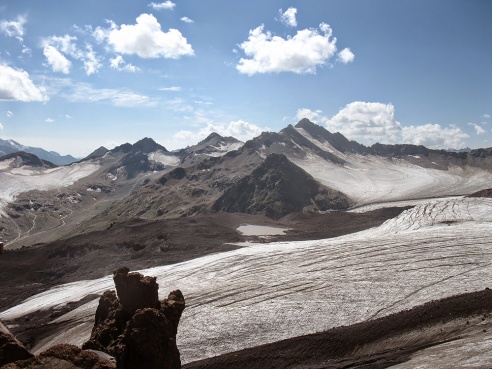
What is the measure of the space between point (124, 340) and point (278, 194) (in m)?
124

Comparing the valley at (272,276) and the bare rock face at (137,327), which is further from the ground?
the bare rock face at (137,327)

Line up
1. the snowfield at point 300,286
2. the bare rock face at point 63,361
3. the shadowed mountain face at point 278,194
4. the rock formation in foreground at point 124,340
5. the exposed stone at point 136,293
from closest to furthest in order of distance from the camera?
the bare rock face at point 63,361
the rock formation in foreground at point 124,340
the exposed stone at point 136,293
the snowfield at point 300,286
the shadowed mountain face at point 278,194

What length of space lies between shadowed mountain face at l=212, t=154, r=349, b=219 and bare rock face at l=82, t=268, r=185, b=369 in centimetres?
10787

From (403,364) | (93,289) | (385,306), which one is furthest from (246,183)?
(403,364)

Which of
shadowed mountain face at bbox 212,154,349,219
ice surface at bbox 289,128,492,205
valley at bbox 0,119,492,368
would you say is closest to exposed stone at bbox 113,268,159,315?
valley at bbox 0,119,492,368

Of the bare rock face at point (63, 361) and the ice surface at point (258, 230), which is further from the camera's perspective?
the ice surface at point (258, 230)

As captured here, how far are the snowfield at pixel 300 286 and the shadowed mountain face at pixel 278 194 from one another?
74.1 metres

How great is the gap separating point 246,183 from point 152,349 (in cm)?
13941

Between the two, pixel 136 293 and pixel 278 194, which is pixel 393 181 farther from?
pixel 136 293

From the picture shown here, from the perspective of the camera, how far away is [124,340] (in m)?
16.8

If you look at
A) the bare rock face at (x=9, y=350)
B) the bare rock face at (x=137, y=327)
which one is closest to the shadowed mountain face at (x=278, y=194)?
the bare rock face at (x=137, y=327)

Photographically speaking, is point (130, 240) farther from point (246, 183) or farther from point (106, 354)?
point (246, 183)

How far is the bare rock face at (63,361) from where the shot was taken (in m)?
12.6

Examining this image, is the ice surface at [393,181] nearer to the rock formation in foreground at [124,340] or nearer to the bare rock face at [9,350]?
the rock formation in foreground at [124,340]
